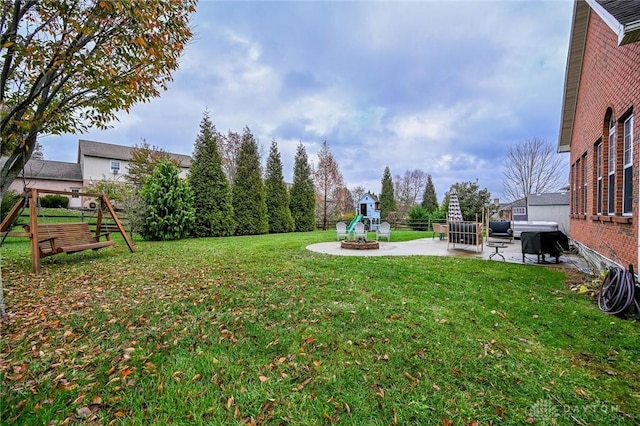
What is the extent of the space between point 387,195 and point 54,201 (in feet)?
93.9

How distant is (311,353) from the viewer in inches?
120

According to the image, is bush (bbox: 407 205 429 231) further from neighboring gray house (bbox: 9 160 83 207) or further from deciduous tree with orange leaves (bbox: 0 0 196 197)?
neighboring gray house (bbox: 9 160 83 207)

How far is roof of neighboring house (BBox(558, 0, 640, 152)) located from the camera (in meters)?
3.86

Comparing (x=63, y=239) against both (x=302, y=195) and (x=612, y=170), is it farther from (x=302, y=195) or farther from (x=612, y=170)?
(x=302, y=195)

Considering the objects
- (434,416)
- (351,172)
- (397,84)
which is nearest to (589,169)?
(397,84)

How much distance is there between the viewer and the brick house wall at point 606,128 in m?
4.93

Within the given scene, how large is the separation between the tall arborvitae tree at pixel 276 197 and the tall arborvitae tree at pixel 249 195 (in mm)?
1184

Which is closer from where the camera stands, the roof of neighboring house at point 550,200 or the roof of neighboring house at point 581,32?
the roof of neighboring house at point 581,32

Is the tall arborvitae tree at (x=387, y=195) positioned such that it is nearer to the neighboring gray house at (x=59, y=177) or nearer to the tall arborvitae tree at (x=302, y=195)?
the tall arborvitae tree at (x=302, y=195)

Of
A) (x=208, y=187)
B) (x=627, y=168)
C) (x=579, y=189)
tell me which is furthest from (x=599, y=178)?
(x=208, y=187)

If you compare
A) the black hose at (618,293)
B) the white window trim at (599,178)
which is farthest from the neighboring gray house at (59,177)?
the white window trim at (599,178)

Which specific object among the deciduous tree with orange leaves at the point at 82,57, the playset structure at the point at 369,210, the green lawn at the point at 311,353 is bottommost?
the green lawn at the point at 311,353

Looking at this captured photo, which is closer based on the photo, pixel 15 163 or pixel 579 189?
pixel 15 163

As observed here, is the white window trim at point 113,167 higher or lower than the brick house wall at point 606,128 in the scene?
higher
